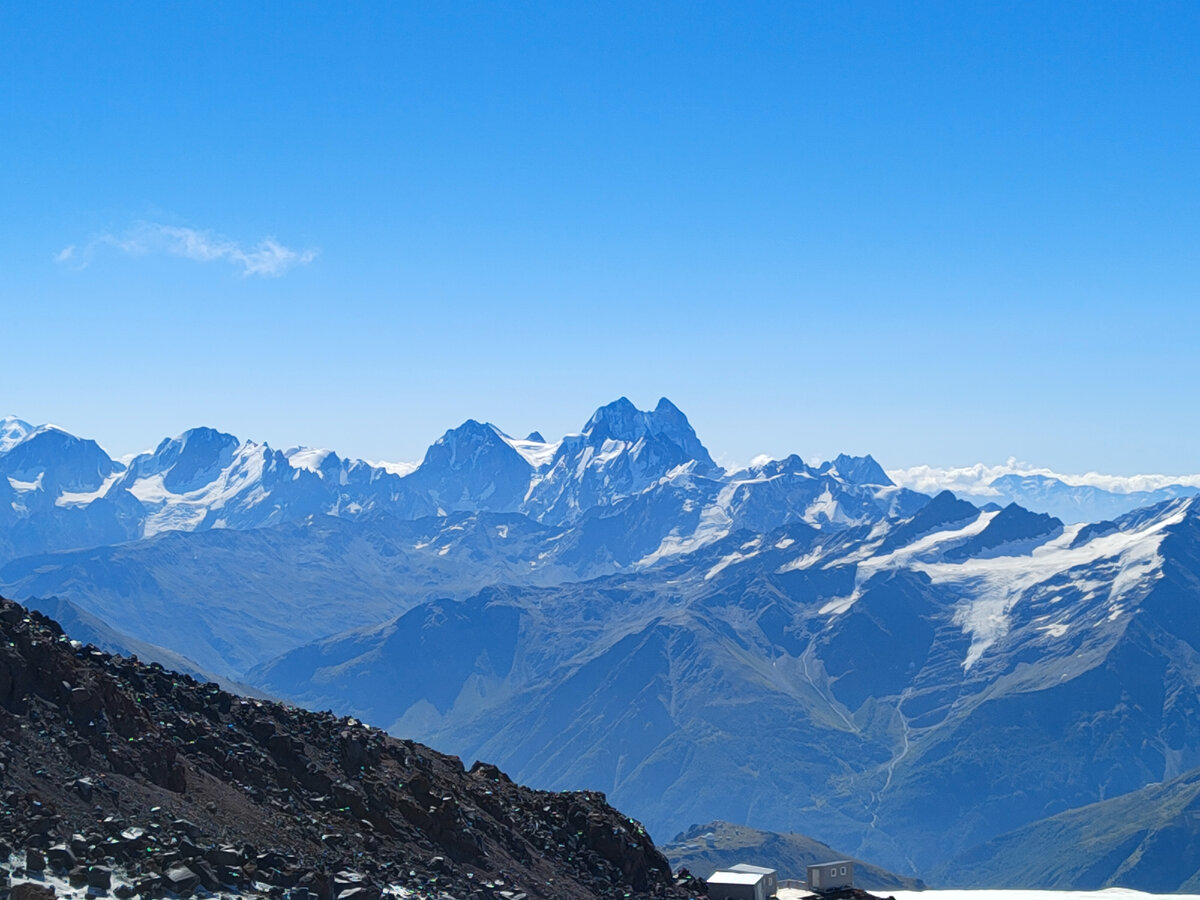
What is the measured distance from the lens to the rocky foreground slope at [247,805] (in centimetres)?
6669

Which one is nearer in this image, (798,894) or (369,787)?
(369,787)

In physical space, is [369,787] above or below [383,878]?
above

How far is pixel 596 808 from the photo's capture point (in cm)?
10231

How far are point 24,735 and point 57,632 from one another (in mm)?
22383

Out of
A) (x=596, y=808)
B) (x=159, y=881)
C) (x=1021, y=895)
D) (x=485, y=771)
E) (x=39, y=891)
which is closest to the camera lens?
(x=39, y=891)

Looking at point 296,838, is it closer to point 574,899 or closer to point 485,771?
point 574,899

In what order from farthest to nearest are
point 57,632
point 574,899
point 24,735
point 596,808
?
point 596,808 → point 57,632 → point 574,899 → point 24,735

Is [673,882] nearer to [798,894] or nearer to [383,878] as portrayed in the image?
[798,894]

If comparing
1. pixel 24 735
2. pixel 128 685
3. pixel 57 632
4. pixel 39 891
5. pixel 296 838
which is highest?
pixel 57 632

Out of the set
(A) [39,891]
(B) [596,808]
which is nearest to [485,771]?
(B) [596,808]

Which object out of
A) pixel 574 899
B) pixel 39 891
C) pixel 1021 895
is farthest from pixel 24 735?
pixel 1021 895

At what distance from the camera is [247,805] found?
78750mm

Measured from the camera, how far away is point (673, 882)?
96875mm

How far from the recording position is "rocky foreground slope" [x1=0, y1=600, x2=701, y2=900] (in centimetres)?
6669
